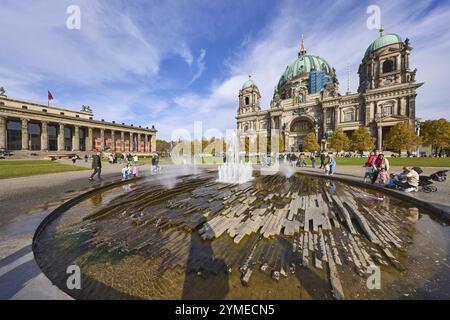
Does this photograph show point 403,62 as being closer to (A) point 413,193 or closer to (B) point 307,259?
(A) point 413,193

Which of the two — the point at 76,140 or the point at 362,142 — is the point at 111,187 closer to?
the point at 362,142

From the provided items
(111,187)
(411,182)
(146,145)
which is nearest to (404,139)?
(411,182)

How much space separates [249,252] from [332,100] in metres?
76.3

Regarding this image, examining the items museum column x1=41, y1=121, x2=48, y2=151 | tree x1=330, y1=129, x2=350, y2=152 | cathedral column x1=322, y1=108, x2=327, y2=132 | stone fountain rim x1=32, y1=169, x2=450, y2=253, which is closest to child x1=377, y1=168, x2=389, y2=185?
stone fountain rim x1=32, y1=169, x2=450, y2=253

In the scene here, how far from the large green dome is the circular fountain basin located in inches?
3543

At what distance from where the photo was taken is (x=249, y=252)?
3820 millimetres

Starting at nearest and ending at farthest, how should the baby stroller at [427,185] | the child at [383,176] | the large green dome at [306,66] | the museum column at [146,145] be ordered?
the baby stroller at [427,185], the child at [383,176], the large green dome at [306,66], the museum column at [146,145]

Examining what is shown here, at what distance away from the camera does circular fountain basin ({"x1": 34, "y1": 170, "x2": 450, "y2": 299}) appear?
2.75 meters

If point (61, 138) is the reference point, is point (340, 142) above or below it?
below

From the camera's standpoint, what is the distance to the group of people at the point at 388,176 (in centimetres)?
838

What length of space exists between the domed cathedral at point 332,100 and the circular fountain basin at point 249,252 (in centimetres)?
6412

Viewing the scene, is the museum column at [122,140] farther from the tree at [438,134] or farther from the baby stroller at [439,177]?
the tree at [438,134]

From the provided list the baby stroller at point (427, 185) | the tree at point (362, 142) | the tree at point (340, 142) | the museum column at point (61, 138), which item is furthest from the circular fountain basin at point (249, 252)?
the museum column at point (61, 138)

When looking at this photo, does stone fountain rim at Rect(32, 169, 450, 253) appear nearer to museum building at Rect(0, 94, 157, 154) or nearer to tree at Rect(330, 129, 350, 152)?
tree at Rect(330, 129, 350, 152)
